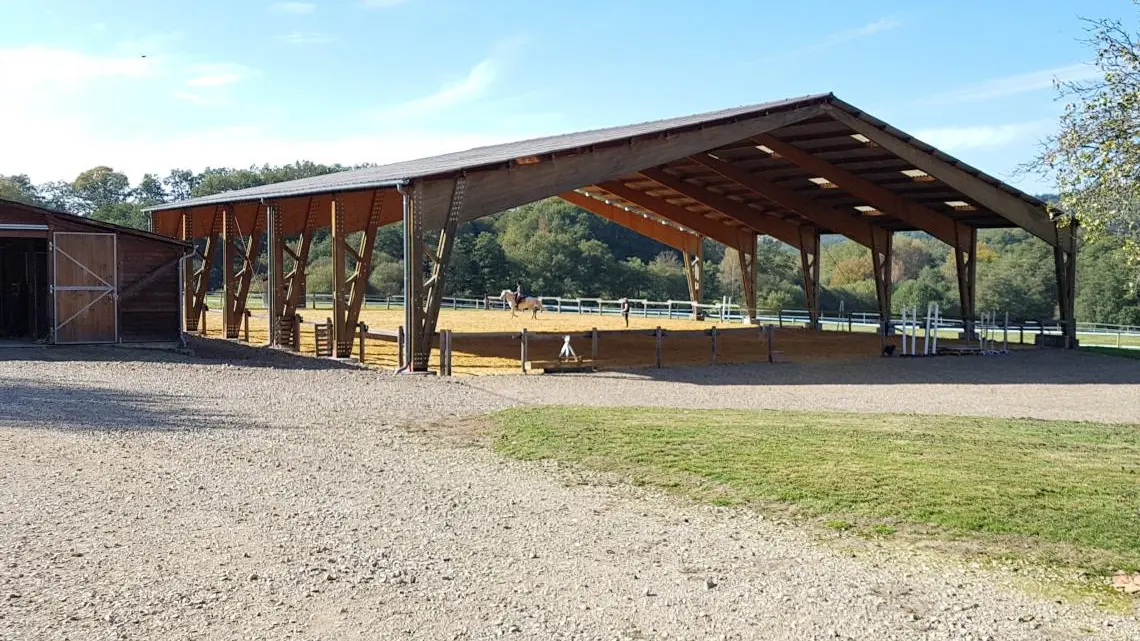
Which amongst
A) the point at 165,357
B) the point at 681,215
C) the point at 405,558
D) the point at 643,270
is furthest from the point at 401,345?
the point at 643,270

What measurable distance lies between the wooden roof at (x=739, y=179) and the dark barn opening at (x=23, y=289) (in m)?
4.27

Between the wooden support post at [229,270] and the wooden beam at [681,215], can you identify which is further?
the wooden beam at [681,215]

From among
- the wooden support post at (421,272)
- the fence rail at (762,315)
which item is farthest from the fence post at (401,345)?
the fence rail at (762,315)

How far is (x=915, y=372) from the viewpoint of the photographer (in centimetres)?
1991

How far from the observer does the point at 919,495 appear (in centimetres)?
775

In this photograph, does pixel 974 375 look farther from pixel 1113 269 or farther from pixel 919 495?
pixel 1113 269

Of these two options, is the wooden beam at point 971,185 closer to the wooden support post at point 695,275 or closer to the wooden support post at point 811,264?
the wooden support post at point 811,264

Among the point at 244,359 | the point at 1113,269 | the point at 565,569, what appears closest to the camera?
the point at 565,569

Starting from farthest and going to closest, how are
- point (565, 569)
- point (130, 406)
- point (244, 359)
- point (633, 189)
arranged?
point (633, 189), point (244, 359), point (130, 406), point (565, 569)

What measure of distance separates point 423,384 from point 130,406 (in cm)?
451

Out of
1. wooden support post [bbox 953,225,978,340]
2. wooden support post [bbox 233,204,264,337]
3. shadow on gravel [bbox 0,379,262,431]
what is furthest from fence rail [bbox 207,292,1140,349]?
shadow on gravel [bbox 0,379,262,431]

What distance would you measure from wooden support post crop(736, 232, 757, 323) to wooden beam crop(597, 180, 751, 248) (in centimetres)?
28

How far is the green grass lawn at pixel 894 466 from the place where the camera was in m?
6.90

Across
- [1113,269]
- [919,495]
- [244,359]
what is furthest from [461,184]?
[1113,269]
